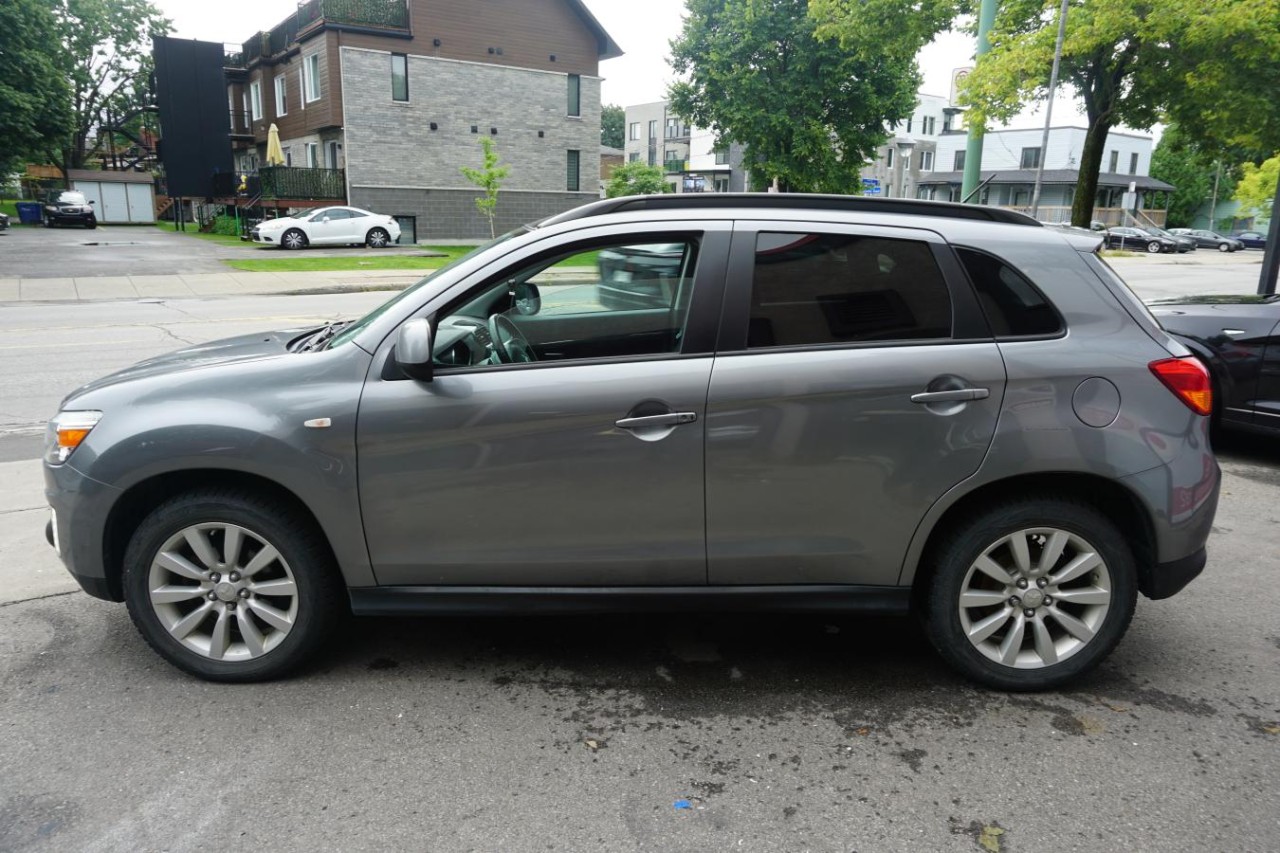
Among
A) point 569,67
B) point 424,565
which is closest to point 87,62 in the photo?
point 569,67

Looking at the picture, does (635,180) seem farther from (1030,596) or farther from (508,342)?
(1030,596)

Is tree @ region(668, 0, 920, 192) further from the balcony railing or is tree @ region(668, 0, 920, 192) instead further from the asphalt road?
the asphalt road

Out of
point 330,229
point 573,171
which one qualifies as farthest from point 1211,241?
point 330,229

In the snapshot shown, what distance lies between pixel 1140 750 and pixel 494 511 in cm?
233

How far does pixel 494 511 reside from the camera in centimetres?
330

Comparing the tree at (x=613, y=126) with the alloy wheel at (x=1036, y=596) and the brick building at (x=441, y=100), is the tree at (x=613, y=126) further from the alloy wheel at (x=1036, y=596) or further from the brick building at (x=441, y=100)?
the alloy wheel at (x=1036, y=596)

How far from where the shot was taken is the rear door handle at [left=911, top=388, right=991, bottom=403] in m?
3.24

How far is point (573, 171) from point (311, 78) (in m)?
10.6

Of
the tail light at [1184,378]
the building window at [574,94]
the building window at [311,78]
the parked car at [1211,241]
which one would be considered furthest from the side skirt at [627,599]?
the parked car at [1211,241]

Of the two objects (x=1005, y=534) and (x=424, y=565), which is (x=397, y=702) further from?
(x=1005, y=534)

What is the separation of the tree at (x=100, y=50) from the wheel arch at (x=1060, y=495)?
Result: 61.6 meters

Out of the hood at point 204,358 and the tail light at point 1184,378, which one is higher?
the tail light at point 1184,378

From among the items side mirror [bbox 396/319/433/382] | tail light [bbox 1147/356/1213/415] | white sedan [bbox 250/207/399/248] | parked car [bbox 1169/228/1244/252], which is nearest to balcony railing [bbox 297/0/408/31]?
white sedan [bbox 250/207/399/248]

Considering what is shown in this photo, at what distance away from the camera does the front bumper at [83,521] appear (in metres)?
3.34
